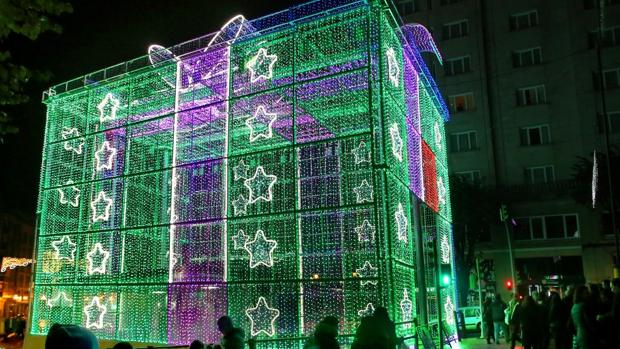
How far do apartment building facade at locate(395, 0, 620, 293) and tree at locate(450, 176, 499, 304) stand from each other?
142 cm

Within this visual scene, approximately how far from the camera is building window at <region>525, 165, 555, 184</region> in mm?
31906

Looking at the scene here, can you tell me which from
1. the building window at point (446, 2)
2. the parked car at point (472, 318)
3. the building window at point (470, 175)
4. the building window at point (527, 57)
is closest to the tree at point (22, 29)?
the parked car at point (472, 318)

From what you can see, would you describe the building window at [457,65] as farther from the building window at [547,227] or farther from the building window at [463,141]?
the building window at [547,227]

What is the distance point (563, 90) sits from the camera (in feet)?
105

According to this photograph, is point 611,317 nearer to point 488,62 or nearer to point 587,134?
point 587,134

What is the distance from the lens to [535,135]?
32719 mm

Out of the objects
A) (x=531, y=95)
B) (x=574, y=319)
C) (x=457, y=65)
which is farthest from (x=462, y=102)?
(x=574, y=319)

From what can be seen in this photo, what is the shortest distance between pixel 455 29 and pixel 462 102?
494cm

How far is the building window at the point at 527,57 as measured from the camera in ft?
109

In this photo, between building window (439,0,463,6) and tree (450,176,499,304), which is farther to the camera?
building window (439,0,463,6)

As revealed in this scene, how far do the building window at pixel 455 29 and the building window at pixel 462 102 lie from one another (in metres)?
4.01

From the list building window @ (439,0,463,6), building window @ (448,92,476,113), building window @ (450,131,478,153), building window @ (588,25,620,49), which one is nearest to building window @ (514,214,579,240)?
building window @ (450,131,478,153)

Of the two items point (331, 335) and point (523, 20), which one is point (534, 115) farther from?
point (331, 335)

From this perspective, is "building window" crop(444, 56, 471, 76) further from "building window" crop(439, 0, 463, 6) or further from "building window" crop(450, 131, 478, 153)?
"building window" crop(450, 131, 478, 153)
